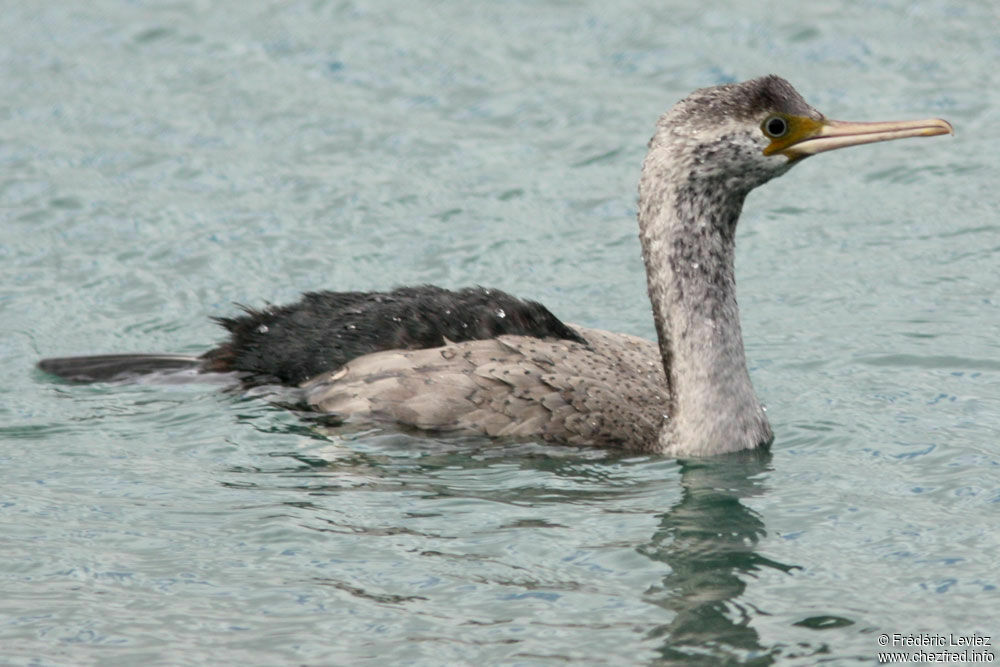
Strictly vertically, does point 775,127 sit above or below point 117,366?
above

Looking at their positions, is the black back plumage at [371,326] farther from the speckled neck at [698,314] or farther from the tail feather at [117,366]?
the speckled neck at [698,314]

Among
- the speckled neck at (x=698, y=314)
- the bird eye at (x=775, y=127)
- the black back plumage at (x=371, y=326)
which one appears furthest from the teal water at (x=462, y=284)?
the bird eye at (x=775, y=127)

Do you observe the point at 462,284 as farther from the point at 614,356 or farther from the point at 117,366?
the point at 117,366

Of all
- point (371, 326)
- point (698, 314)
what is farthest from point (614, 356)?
point (371, 326)

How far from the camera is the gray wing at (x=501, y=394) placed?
8.47m

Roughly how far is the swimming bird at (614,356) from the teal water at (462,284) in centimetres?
17

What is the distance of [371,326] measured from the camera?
8.79m

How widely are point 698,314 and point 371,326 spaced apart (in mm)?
1566

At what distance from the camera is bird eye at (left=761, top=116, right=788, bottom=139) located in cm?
832

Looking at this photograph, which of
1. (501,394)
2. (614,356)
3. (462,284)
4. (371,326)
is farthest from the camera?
(462,284)

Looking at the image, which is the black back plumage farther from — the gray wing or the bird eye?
the bird eye

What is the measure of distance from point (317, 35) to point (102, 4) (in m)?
1.98

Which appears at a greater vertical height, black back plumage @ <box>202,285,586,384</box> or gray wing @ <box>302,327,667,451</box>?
black back plumage @ <box>202,285,586,384</box>

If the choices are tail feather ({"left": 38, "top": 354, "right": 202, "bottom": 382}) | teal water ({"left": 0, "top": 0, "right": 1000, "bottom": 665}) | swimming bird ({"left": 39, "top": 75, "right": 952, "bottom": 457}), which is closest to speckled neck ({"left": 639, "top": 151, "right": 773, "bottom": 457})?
swimming bird ({"left": 39, "top": 75, "right": 952, "bottom": 457})
